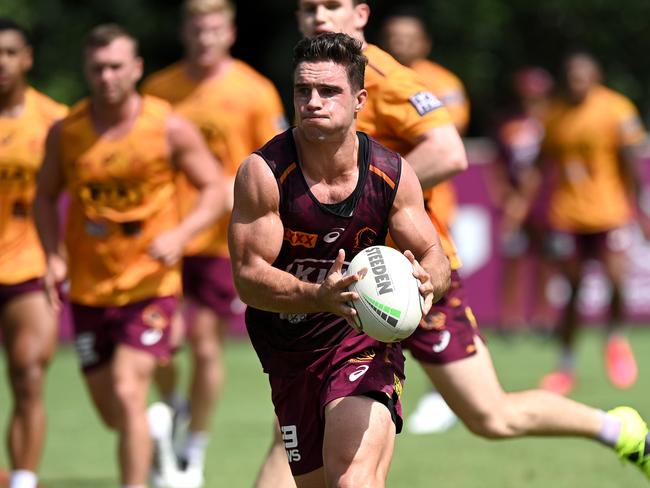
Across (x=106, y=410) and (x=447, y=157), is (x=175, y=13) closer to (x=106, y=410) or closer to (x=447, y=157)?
(x=106, y=410)

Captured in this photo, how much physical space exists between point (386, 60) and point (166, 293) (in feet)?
6.65

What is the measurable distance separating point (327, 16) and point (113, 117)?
189cm

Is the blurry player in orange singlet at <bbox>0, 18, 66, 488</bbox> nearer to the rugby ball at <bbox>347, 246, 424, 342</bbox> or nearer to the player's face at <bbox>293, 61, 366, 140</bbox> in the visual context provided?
the player's face at <bbox>293, 61, 366, 140</bbox>

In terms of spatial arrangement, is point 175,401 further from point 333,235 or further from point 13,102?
point 333,235

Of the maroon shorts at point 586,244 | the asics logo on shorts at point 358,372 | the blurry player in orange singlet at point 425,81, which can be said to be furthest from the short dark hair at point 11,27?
the maroon shorts at point 586,244

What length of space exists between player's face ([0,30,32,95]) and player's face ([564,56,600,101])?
638cm

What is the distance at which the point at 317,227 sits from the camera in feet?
18.2

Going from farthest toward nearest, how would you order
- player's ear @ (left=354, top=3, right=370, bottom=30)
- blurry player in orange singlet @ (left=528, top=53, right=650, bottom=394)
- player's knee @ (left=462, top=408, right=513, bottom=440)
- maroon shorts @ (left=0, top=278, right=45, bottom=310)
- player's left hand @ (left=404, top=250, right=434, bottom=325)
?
blurry player in orange singlet @ (left=528, top=53, right=650, bottom=394) < maroon shorts @ (left=0, top=278, right=45, bottom=310) < player's ear @ (left=354, top=3, right=370, bottom=30) < player's knee @ (left=462, top=408, right=513, bottom=440) < player's left hand @ (left=404, top=250, right=434, bottom=325)

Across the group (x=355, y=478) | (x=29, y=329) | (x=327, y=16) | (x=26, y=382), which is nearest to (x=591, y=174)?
(x=29, y=329)

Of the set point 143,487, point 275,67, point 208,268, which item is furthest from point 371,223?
point 275,67

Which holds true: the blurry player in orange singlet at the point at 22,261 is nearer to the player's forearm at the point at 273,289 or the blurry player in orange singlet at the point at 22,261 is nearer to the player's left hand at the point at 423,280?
the player's forearm at the point at 273,289

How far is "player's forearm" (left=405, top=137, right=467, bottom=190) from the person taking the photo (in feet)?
21.4

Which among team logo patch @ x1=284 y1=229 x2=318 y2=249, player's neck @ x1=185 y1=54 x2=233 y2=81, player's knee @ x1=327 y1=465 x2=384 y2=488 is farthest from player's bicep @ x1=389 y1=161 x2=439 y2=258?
player's neck @ x1=185 y1=54 x2=233 y2=81

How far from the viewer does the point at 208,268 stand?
9.92 metres
